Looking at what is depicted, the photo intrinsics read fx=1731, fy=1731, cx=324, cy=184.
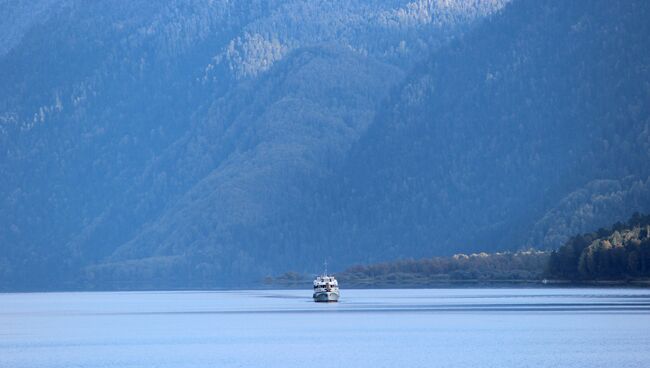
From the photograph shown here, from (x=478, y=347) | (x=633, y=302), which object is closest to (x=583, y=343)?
(x=478, y=347)

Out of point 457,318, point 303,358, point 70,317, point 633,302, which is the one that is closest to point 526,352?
point 303,358

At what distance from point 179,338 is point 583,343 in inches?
1433

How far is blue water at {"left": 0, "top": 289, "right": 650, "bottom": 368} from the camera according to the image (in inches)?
4798

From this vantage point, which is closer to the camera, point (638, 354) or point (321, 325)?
point (638, 354)

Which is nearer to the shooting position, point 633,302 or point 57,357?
point 57,357

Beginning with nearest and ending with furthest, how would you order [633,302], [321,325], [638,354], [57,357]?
[638,354] → [57,357] → [321,325] → [633,302]

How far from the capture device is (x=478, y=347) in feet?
433

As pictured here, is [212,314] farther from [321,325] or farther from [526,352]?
[526,352]

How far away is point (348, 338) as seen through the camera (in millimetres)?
145625

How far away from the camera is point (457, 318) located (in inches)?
6855

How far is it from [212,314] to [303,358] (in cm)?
7234

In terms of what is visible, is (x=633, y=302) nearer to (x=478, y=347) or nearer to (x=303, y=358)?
(x=478, y=347)

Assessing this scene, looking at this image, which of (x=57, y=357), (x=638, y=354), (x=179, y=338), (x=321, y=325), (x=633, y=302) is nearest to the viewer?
(x=638, y=354)

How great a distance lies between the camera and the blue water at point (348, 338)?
122 meters
